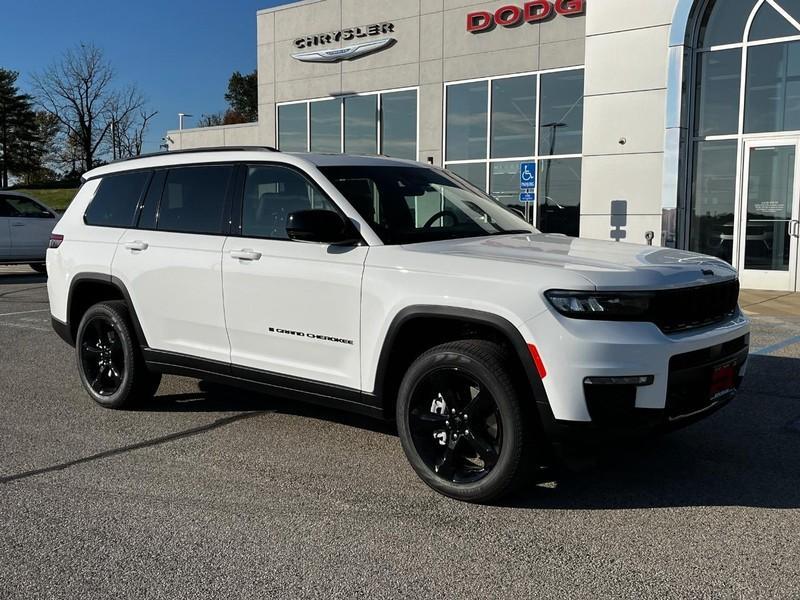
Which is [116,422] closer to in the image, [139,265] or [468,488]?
[139,265]

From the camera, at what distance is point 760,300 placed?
1273 centimetres

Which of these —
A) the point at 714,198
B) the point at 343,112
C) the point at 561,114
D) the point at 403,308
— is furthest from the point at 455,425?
the point at 343,112

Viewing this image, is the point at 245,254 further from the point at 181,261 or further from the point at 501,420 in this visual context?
the point at 501,420

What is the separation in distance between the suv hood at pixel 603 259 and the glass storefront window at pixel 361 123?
57.3ft

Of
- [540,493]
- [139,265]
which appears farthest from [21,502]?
[540,493]

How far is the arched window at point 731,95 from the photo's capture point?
14.1 m

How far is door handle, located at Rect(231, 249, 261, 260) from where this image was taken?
475cm

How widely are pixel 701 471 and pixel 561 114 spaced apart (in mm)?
14967

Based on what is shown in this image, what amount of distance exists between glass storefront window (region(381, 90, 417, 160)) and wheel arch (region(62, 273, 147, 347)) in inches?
607

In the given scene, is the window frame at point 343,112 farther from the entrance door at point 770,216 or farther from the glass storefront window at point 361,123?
the entrance door at point 770,216

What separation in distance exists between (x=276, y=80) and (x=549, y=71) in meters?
9.10

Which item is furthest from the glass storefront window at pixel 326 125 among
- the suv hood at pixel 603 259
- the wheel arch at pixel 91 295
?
the suv hood at pixel 603 259

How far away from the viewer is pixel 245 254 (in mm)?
4805

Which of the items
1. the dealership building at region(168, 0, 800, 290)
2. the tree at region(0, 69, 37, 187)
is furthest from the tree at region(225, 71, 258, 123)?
the dealership building at region(168, 0, 800, 290)
